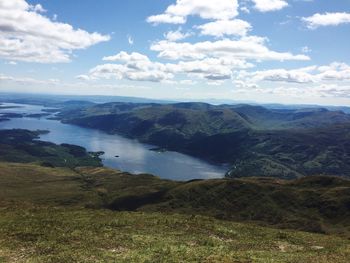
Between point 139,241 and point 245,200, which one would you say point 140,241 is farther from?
point 245,200

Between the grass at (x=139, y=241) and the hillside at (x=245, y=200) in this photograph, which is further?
the hillside at (x=245, y=200)

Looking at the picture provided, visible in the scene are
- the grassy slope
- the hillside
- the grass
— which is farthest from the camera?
the hillside

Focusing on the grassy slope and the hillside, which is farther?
the hillside

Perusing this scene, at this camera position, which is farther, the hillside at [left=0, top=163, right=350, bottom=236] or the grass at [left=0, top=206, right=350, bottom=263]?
the hillside at [left=0, top=163, right=350, bottom=236]

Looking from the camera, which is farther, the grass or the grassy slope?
the grassy slope

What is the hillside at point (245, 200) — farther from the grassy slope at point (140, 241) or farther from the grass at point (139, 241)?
the grass at point (139, 241)

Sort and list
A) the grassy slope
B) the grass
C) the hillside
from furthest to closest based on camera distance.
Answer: the hillside, the grassy slope, the grass

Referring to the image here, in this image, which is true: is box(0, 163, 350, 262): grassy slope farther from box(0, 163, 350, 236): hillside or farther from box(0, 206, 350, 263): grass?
box(0, 163, 350, 236): hillside

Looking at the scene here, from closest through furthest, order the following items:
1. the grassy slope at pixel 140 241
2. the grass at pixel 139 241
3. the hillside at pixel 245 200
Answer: the grass at pixel 139 241 < the grassy slope at pixel 140 241 < the hillside at pixel 245 200

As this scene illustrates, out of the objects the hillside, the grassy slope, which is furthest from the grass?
the hillside

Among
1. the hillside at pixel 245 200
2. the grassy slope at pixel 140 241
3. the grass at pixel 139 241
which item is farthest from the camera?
the hillside at pixel 245 200

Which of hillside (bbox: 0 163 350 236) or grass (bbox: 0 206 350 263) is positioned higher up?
grass (bbox: 0 206 350 263)

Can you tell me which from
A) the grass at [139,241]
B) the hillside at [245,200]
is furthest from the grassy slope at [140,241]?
the hillside at [245,200]

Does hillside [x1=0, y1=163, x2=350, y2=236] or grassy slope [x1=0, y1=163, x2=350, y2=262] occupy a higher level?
grassy slope [x1=0, y1=163, x2=350, y2=262]
